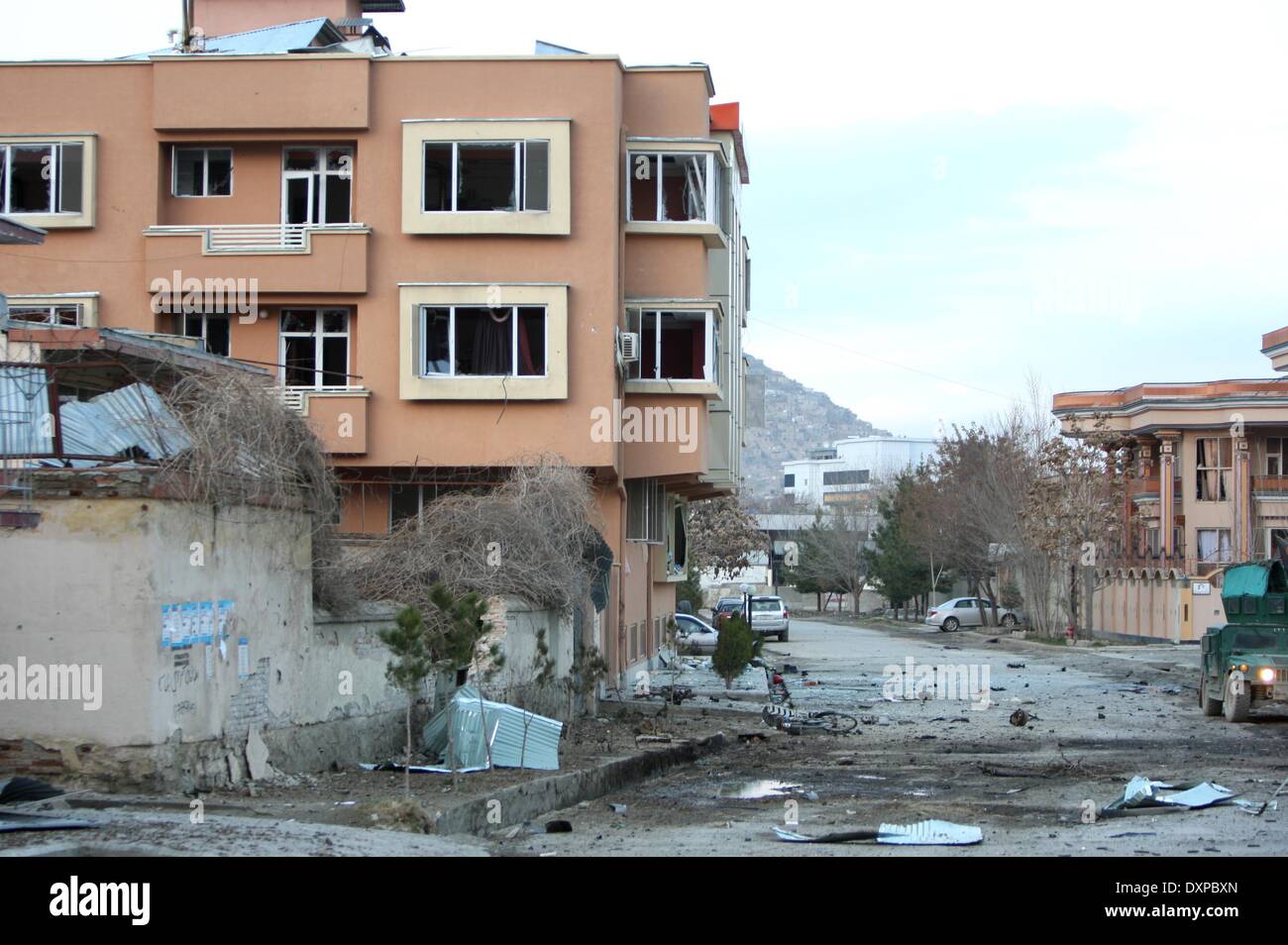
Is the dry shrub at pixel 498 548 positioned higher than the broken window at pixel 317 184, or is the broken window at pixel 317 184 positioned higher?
the broken window at pixel 317 184

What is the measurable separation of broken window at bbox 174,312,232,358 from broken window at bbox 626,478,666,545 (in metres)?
8.04

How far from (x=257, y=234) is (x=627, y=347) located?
6943 mm

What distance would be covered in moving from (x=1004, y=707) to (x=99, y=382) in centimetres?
1841

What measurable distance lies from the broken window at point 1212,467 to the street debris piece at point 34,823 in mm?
57043

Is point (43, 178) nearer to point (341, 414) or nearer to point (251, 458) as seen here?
point (341, 414)

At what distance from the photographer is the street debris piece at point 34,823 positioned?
10135 mm

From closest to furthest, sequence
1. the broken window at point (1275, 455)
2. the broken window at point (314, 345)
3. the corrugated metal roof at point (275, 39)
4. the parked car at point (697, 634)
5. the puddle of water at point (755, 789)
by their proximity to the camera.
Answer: the puddle of water at point (755, 789) → the broken window at point (314, 345) → the corrugated metal roof at point (275, 39) → the parked car at point (697, 634) → the broken window at point (1275, 455)

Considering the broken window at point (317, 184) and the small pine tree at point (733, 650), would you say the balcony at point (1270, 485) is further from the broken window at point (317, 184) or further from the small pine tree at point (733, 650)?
the broken window at point (317, 184)

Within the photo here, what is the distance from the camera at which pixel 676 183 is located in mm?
28453

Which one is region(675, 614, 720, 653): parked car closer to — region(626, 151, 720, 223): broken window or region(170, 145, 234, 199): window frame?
region(626, 151, 720, 223): broken window

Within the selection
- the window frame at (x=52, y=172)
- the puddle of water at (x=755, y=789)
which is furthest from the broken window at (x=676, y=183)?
the puddle of water at (x=755, y=789)

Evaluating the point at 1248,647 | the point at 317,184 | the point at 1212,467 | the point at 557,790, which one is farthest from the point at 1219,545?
the point at 557,790

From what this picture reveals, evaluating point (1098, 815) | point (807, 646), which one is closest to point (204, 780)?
point (1098, 815)
